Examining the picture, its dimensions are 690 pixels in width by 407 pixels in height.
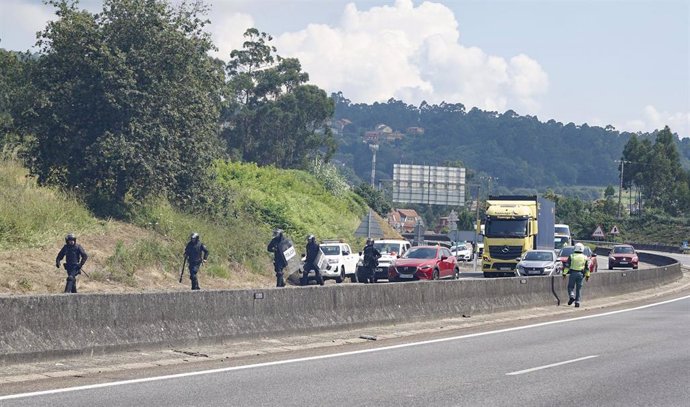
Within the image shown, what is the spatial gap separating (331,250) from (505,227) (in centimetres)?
865

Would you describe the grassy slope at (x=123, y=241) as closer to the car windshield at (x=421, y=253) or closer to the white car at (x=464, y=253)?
the car windshield at (x=421, y=253)

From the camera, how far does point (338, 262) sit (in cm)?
3909

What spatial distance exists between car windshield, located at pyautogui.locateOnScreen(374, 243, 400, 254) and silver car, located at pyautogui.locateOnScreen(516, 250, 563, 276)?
5186 mm

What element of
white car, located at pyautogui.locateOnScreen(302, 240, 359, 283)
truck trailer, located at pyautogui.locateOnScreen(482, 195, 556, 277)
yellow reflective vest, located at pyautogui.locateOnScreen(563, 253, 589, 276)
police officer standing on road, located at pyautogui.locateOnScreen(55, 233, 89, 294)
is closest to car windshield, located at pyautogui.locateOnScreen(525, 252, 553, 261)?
truck trailer, located at pyautogui.locateOnScreen(482, 195, 556, 277)

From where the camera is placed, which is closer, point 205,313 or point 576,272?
point 205,313

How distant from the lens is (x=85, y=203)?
35.3 m

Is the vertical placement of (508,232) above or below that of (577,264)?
above

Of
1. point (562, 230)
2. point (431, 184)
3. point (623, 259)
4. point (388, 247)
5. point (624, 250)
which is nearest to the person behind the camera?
point (388, 247)

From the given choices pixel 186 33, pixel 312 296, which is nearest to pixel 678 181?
pixel 186 33

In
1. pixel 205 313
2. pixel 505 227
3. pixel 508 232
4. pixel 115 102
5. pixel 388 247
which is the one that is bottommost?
pixel 205 313

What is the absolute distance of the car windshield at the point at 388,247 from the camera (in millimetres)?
42916

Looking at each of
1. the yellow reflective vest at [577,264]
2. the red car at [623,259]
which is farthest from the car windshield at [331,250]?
the red car at [623,259]

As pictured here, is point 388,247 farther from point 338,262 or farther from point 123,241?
point 123,241

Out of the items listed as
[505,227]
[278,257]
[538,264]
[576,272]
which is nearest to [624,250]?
[505,227]
